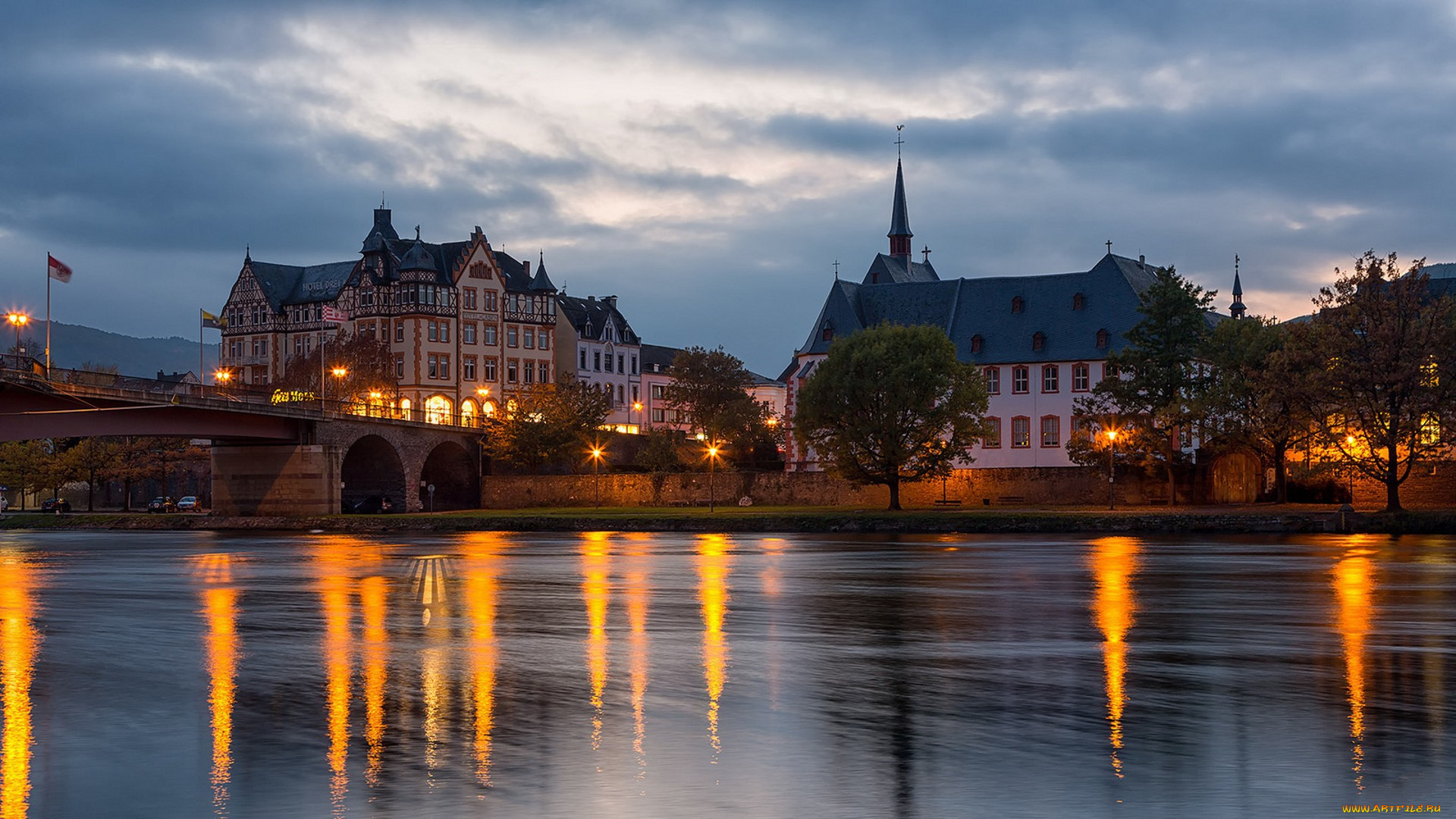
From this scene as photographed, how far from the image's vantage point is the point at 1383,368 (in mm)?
68438

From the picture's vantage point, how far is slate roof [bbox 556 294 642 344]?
163 m

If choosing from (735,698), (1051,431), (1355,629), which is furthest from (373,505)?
(735,698)

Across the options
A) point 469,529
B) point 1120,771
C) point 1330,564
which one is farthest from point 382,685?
point 469,529

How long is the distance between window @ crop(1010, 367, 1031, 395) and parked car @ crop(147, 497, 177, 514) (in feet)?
222

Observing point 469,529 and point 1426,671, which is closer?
point 1426,671

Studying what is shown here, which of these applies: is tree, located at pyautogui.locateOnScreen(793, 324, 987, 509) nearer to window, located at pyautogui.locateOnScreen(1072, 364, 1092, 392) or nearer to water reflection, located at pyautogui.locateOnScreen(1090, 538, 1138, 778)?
window, located at pyautogui.locateOnScreen(1072, 364, 1092, 392)

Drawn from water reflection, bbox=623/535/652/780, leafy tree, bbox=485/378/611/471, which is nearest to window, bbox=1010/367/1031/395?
leafy tree, bbox=485/378/611/471

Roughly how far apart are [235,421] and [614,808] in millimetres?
86504

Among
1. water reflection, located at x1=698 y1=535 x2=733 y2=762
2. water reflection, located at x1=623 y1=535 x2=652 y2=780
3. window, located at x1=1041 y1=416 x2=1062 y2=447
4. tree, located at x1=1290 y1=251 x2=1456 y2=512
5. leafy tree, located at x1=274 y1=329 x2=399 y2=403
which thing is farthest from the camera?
leafy tree, located at x1=274 y1=329 x2=399 y2=403

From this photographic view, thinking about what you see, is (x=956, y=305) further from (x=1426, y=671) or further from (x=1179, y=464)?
(x=1426, y=671)

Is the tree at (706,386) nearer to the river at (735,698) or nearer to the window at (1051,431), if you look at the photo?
the window at (1051,431)

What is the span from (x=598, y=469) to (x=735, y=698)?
→ 9702 cm

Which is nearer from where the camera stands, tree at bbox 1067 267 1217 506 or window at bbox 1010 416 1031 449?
tree at bbox 1067 267 1217 506

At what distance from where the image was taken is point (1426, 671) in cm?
1911
